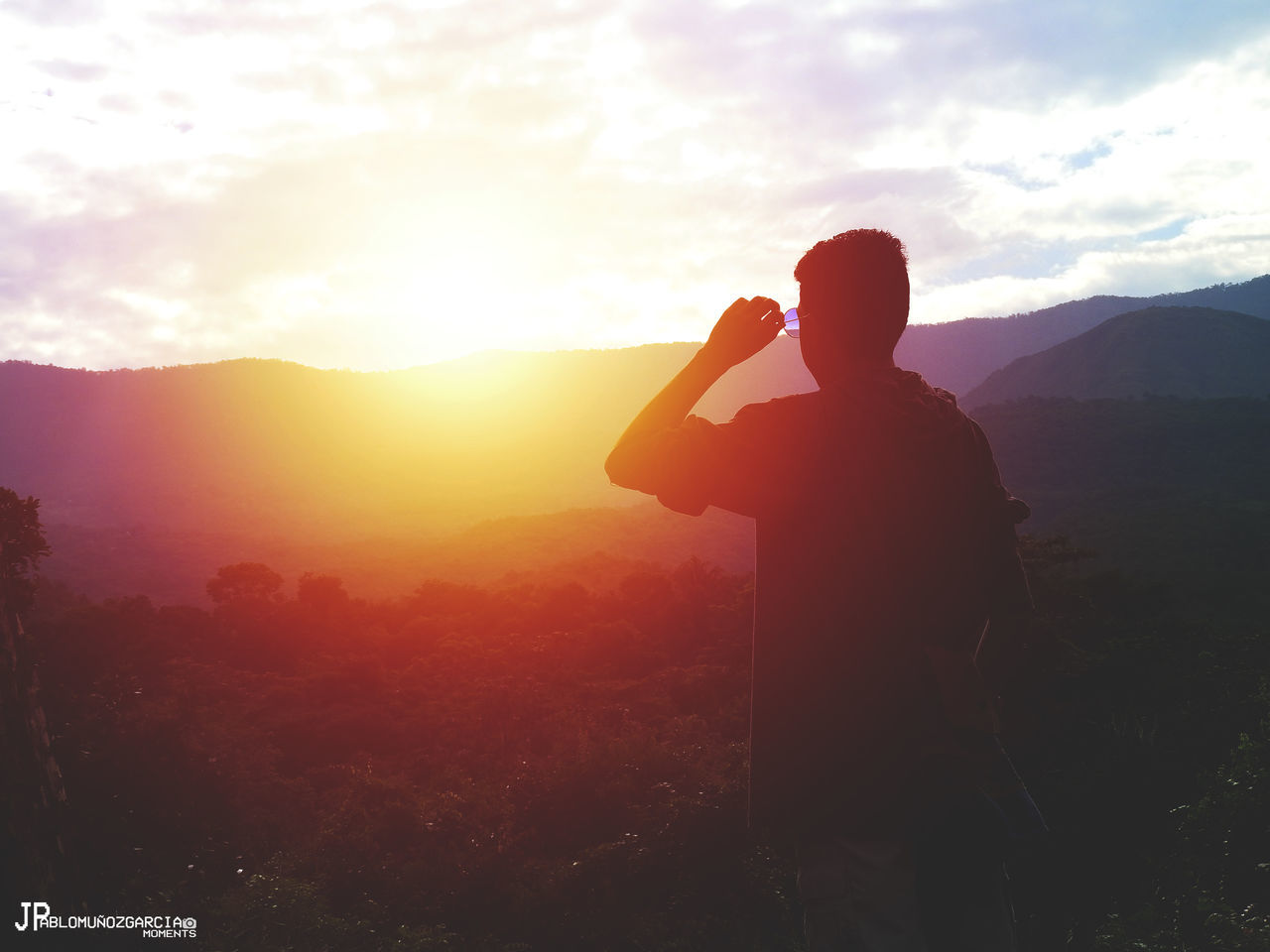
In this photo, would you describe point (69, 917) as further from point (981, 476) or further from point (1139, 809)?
point (1139, 809)

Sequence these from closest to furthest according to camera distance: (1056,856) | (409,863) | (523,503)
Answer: (409,863), (1056,856), (523,503)

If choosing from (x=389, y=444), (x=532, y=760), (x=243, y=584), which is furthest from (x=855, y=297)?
(x=389, y=444)

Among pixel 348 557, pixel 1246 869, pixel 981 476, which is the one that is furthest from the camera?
pixel 348 557

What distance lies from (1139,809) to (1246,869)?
30.1ft

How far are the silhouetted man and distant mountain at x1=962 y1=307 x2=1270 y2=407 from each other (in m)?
157

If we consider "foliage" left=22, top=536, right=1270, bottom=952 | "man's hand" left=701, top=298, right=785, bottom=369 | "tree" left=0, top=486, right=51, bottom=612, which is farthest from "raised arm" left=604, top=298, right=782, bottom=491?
"tree" left=0, top=486, right=51, bottom=612

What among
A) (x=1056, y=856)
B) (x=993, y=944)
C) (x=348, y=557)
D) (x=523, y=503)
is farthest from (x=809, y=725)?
(x=523, y=503)

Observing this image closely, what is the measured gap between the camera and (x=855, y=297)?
1671 millimetres

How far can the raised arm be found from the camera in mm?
1644

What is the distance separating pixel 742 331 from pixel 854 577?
1.86ft

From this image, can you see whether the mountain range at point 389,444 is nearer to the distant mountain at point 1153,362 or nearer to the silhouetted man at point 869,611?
the distant mountain at point 1153,362

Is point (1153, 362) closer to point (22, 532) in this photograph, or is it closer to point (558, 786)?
point (558, 786)

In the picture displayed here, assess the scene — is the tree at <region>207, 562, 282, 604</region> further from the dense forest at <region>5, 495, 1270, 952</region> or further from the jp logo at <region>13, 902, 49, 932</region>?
the jp logo at <region>13, 902, 49, 932</region>

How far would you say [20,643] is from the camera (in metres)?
6.11
